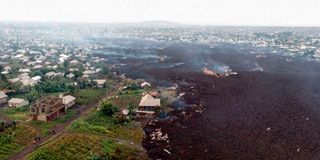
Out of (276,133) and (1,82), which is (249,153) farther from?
(1,82)

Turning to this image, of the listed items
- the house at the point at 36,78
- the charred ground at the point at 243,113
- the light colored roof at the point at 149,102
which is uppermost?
the light colored roof at the point at 149,102

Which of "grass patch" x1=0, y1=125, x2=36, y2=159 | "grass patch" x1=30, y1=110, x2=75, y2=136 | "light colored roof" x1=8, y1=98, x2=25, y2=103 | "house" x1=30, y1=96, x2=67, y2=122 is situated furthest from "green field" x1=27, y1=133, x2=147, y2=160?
"light colored roof" x1=8, y1=98, x2=25, y2=103

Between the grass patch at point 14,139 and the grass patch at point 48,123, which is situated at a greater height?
the grass patch at point 14,139

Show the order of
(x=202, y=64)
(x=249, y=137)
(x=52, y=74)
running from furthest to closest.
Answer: (x=202, y=64) → (x=52, y=74) → (x=249, y=137)

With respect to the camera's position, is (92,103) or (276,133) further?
(92,103)

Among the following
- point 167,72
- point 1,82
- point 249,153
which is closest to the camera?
point 249,153

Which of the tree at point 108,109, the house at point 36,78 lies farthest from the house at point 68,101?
the house at point 36,78

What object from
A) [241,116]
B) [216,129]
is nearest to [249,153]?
[216,129]

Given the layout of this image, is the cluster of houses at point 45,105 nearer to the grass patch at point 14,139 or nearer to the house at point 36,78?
the grass patch at point 14,139
